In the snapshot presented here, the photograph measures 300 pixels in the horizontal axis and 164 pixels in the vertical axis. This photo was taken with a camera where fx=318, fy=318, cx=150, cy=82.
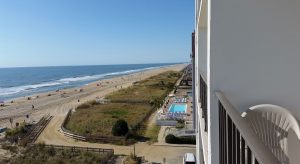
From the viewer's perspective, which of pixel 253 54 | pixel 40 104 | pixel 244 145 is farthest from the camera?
pixel 40 104

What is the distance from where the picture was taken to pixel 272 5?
306 centimetres

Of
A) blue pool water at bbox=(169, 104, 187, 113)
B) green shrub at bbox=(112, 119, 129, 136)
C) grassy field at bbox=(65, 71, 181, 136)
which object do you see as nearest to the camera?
green shrub at bbox=(112, 119, 129, 136)

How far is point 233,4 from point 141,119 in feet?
77.7

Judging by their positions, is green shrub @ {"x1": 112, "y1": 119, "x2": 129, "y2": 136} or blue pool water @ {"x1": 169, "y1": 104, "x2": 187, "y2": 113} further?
blue pool water @ {"x1": 169, "y1": 104, "x2": 187, "y2": 113}

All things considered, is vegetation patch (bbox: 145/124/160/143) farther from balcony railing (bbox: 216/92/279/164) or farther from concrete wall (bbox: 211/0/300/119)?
balcony railing (bbox: 216/92/279/164)

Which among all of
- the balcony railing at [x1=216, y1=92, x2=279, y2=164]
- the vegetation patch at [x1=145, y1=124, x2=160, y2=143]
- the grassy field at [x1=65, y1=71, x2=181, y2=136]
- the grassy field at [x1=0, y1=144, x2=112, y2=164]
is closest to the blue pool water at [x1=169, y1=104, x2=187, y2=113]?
the grassy field at [x1=65, y1=71, x2=181, y2=136]

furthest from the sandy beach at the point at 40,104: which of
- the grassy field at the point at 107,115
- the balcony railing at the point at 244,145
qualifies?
the balcony railing at the point at 244,145

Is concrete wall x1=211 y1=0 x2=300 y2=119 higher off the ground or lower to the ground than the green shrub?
higher

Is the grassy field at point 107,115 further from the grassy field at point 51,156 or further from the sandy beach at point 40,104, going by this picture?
the sandy beach at point 40,104

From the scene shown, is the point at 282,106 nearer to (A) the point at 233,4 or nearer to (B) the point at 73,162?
(A) the point at 233,4

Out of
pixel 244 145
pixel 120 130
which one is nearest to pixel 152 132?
pixel 120 130

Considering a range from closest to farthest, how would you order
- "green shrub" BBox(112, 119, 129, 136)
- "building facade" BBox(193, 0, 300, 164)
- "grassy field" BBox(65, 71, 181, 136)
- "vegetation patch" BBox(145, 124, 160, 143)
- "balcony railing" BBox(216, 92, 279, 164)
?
"balcony railing" BBox(216, 92, 279, 164)
"building facade" BBox(193, 0, 300, 164)
"vegetation patch" BBox(145, 124, 160, 143)
"green shrub" BBox(112, 119, 129, 136)
"grassy field" BBox(65, 71, 181, 136)

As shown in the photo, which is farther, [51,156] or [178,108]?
[178,108]

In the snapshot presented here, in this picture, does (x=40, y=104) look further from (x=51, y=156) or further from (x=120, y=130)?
(x=51, y=156)
